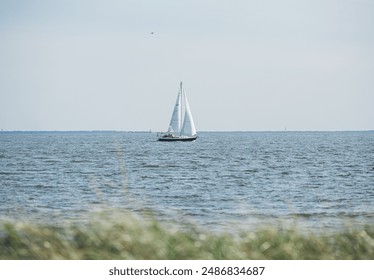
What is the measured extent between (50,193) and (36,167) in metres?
16.4

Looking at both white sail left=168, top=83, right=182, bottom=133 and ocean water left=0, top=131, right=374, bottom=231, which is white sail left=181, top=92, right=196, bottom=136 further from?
ocean water left=0, top=131, right=374, bottom=231

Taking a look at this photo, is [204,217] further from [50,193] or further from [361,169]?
[361,169]

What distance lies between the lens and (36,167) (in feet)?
132

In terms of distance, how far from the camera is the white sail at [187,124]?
78.6m

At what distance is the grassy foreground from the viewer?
20.2 ft

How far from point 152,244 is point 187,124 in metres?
74.3

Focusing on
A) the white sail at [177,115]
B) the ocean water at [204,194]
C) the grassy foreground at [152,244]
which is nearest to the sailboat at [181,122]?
the white sail at [177,115]

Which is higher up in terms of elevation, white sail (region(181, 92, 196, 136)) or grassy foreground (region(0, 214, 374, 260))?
white sail (region(181, 92, 196, 136))

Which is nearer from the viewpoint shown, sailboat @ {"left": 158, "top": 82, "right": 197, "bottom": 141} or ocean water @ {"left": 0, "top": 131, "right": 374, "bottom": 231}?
ocean water @ {"left": 0, "top": 131, "right": 374, "bottom": 231}

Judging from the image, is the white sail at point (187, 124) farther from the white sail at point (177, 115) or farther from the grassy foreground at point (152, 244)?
the grassy foreground at point (152, 244)

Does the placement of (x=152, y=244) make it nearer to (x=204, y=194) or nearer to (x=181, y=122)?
(x=204, y=194)

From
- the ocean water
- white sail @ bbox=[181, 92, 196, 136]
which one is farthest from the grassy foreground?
white sail @ bbox=[181, 92, 196, 136]

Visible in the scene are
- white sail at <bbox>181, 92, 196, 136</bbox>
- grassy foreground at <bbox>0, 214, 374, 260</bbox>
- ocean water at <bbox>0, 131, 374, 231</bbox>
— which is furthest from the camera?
white sail at <bbox>181, 92, 196, 136</bbox>

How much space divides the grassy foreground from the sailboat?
234 ft
